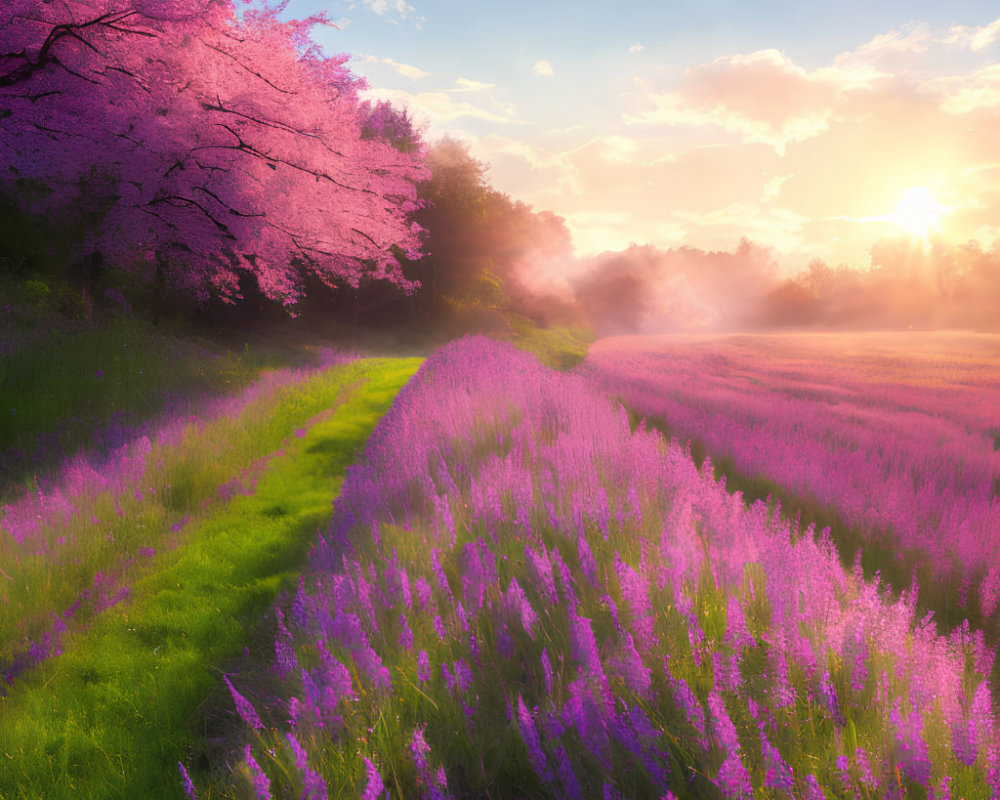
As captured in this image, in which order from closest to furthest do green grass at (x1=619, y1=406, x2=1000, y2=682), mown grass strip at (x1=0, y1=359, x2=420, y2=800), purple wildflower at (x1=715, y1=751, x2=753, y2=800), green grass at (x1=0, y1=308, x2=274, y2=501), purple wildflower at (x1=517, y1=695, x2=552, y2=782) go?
purple wildflower at (x1=715, y1=751, x2=753, y2=800) → purple wildflower at (x1=517, y1=695, x2=552, y2=782) → mown grass strip at (x1=0, y1=359, x2=420, y2=800) → green grass at (x1=619, y1=406, x2=1000, y2=682) → green grass at (x1=0, y1=308, x2=274, y2=501)

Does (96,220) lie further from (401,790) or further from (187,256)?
(401,790)

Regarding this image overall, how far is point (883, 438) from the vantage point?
4383 mm

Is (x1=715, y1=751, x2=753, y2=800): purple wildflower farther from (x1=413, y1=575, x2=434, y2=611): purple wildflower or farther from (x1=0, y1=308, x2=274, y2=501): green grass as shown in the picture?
(x1=0, y1=308, x2=274, y2=501): green grass

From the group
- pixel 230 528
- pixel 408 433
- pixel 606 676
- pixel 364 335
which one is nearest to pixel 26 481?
pixel 230 528

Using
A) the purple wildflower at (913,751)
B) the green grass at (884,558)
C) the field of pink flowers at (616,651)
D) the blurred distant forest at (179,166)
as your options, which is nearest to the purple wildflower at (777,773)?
the field of pink flowers at (616,651)

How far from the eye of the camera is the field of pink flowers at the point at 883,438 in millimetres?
2756

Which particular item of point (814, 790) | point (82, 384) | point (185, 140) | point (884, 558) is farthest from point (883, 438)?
point (185, 140)

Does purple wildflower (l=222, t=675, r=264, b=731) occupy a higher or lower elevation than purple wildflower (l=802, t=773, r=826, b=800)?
lower

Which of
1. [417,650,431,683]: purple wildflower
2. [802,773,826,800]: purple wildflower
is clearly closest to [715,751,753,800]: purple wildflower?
[802,773,826,800]: purple wildflower

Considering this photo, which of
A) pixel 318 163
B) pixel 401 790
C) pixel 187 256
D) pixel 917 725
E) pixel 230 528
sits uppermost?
pixel 318 163

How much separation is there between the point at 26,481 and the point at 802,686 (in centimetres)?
631

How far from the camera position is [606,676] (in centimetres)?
178

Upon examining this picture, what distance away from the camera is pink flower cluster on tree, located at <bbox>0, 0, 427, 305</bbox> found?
7.13 meters

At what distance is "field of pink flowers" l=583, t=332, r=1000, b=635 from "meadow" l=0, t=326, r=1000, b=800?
0.03 metres
